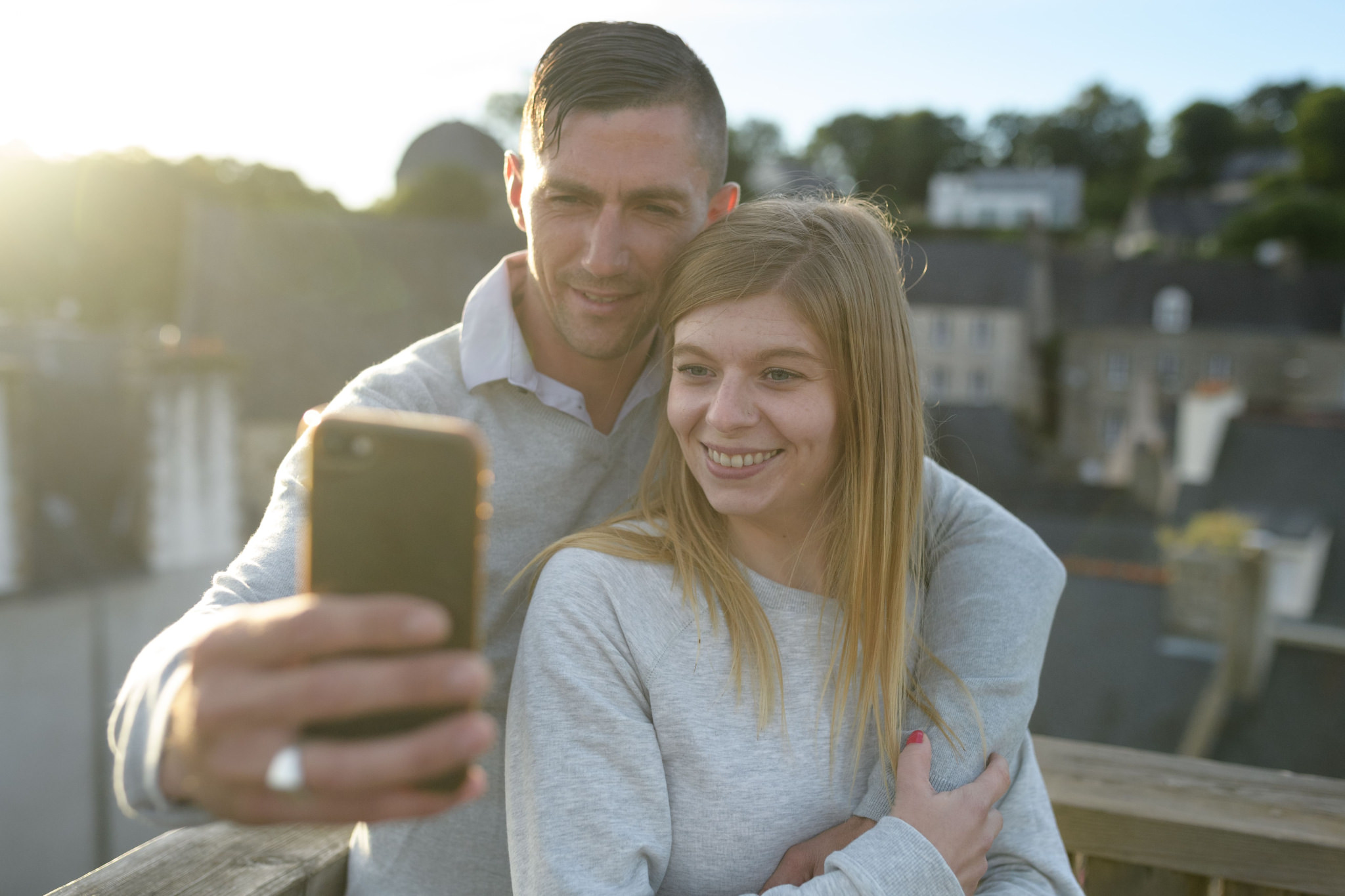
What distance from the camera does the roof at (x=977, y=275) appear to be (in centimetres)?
4134

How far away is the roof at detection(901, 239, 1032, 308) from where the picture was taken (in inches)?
1628

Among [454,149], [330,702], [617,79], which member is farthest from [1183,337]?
[330,702]

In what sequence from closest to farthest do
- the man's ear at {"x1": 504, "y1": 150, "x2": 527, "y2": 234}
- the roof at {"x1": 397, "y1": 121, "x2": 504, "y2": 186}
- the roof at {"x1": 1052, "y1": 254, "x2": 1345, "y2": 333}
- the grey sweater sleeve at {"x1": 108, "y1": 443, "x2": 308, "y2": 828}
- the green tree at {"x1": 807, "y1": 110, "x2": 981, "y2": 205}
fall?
the grey sweater sleeve at {"x1": 108, "y1": 443, "x2": 308, "y2": 828}, the man's ear at {"x1": 504, "y1": 150, "x2": 527, "y2": 234}, the roof at {"x1": 397, "y1": 121, "x2": 504, "y2": 186}, the roof at {"x1": 1052, "y1": 254, "x2": 1345, "y2": 333}, the green tree at {"x1": 807, "y1": 110, "x2": 981, "y2": 205}

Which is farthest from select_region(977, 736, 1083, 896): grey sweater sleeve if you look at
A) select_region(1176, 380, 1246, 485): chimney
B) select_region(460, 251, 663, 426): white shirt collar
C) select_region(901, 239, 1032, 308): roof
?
select_region(901, 239, 1032, 308): roof

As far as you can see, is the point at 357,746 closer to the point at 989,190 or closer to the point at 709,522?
the point at 709,522

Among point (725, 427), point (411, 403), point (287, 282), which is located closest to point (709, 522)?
point (725, 427)

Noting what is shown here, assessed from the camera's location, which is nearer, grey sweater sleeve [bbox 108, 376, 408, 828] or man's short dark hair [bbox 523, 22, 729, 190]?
grey sweater sleeve [bbox 108, 376, 408, 828]

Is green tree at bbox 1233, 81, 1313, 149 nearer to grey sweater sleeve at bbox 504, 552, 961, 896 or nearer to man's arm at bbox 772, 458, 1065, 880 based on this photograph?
man's arm at bbox 772, 458, 1065, 880

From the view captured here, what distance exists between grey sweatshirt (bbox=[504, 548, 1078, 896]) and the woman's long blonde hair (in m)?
0.04

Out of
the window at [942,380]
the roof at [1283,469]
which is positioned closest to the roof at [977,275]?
the window at [942,380]

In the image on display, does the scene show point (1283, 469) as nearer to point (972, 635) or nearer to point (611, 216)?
point (972, 635)

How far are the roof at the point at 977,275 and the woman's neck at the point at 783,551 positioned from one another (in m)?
40.6

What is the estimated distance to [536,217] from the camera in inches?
85.9

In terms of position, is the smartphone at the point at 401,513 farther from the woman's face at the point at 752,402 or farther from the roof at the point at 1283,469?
the roof at the point at 1283,469
